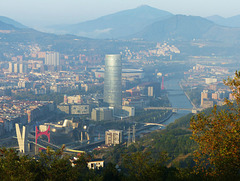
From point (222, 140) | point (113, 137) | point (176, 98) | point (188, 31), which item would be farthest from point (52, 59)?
point (222, 140)

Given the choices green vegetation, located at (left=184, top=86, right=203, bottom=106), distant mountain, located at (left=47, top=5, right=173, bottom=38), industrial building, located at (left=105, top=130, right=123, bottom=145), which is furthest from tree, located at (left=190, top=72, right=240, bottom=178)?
distant mountain, located at (left=47, top=5, right=173, bottom=38)

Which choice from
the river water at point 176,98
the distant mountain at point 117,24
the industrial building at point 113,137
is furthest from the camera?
the distant mountain at point 117,24

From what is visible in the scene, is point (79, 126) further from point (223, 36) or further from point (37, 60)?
point (223, 36)

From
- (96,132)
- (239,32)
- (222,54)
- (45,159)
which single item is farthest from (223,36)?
(45,159)

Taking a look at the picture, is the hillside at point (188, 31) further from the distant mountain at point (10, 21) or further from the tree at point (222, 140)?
the tree at point (222, 140)

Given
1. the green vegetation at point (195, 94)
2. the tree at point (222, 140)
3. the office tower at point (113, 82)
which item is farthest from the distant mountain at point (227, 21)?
the tree at point (222, 140)

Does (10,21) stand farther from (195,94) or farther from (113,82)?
(113,82)
